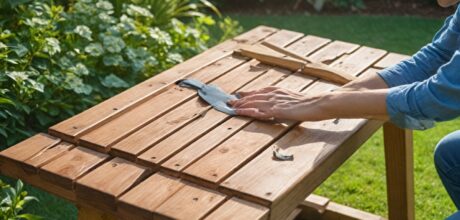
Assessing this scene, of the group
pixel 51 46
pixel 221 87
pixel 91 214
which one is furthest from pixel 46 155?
pixel 51 46

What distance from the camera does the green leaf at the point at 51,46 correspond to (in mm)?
3803

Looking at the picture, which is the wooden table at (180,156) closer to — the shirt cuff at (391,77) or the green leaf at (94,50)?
the shirt cuff at (391,77)

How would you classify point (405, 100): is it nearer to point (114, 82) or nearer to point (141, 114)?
point (141, 114)

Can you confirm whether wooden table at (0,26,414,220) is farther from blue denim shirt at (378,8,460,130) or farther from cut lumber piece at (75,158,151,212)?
blue denim shirt at (378,8,460,130)

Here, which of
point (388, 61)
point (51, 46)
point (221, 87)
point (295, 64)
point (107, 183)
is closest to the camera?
point (107, 183)

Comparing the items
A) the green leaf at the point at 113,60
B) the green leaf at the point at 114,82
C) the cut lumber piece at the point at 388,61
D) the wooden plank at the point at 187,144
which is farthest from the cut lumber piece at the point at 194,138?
the green leaf at the point at 113,60

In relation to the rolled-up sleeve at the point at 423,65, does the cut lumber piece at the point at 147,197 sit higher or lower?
higher

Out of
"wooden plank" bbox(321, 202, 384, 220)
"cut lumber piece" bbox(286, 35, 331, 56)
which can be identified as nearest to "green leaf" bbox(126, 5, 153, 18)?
"cut lumber piece" bbox(286, 35, 331, 56)

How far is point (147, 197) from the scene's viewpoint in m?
2.19

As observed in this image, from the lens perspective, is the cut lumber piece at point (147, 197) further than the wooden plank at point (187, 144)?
No

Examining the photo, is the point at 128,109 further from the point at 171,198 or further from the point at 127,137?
the point at 171,198

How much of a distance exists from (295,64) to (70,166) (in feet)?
4.11

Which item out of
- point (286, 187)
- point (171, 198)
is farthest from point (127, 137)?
point (286, 187)

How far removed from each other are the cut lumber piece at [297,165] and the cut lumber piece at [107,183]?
289 millimetres
